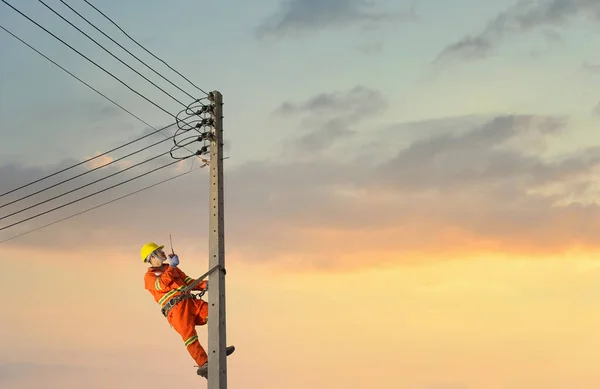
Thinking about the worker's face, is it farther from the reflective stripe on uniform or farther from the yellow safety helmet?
the reflective stripe on uniform

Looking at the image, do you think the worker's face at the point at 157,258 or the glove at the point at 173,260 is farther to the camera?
the worker's face at the point at 157,258

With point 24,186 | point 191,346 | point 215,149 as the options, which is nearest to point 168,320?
point 191,346

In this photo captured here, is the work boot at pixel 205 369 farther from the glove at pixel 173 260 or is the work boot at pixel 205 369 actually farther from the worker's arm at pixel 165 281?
the glove at pixel 173 260

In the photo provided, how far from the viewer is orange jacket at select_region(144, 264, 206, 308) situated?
20.5 metres

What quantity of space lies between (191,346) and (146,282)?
197cm

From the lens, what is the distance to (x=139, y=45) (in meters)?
21.0

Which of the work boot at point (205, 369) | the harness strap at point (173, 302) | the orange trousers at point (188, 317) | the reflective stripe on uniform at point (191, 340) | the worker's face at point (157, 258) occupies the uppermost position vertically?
the worker's face at point (157, 258)

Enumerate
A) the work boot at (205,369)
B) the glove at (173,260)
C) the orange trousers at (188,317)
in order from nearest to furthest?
the work boot at (205,369), the orange trousers at (188,317), the glove at (173,260)

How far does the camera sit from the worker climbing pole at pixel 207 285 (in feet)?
62.3

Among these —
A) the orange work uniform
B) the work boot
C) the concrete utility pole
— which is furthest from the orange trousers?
the concrete utility pole

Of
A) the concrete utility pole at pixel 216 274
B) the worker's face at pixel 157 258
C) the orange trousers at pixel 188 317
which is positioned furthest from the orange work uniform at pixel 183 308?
the concrete utility pole at pixel 216 274

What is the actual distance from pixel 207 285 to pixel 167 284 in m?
1.34

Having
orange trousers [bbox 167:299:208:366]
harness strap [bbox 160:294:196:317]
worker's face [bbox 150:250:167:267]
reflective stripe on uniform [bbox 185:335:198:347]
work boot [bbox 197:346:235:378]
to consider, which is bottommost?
work boot [bbox 197:346:235:378]

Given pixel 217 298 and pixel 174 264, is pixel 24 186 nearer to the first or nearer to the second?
pixel 174 264
